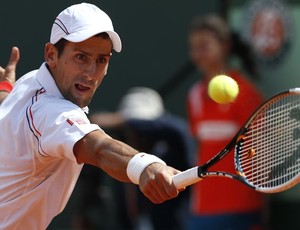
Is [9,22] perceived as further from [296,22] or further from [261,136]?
[261,136]

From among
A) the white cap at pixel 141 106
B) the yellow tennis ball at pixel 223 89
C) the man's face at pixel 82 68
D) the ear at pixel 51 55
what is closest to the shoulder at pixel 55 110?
the man's face at pixel 82 68

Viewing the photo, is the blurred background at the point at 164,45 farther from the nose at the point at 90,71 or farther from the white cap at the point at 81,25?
the nose at the point at 90,71

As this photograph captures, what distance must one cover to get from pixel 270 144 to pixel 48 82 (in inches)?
41.9

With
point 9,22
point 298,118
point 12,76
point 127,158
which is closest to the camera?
point 127,158

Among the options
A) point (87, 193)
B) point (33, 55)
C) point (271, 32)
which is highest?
point (271, 32)

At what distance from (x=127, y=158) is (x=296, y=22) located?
4505 mm

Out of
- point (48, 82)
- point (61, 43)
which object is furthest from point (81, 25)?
point (48, 82)

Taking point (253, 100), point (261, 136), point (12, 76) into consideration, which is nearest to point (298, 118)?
point (261, 136)

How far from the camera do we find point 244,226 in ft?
25.7

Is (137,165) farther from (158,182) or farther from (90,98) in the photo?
(90,98)

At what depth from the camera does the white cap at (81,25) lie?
4.50 metres

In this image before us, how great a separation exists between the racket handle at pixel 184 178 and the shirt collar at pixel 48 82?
74cm

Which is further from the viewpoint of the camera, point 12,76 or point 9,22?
point 9,22

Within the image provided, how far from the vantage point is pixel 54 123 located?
425 cm
